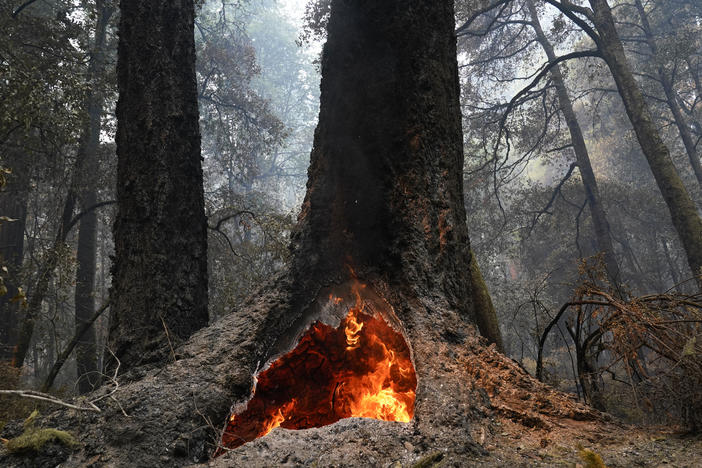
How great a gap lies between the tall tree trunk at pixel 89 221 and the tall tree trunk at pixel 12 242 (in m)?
1.03

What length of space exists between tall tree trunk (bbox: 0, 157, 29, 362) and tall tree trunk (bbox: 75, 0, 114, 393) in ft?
3.38

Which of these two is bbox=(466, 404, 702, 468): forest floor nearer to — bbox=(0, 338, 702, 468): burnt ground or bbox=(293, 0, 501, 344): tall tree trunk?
bbox=(0, 338, 702, 468): burnt ground

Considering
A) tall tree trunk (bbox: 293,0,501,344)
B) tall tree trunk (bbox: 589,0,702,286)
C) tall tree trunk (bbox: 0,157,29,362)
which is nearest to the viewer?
tall tree trunk (bbox: 293,0,501,344)

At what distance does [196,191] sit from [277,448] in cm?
235

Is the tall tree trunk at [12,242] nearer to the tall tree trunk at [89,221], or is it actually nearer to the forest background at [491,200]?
the forest background at [491,200]

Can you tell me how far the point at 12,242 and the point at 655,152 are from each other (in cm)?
1362

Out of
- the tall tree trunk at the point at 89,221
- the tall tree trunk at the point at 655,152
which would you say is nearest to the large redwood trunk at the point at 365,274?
the tall tree trunk at the point at 655,152

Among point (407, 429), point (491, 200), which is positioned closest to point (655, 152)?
point (407, 429)

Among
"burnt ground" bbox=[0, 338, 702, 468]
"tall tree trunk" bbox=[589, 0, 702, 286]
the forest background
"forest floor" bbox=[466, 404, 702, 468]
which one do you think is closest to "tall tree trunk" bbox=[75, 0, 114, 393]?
the forest background

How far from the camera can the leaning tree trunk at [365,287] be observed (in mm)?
2150

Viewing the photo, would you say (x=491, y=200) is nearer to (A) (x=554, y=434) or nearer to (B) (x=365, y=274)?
(B) (x=365, y=274)

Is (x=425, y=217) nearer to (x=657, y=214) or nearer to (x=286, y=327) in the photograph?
(x=286, y=327)

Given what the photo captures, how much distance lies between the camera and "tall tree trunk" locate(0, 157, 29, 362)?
25.9 ft

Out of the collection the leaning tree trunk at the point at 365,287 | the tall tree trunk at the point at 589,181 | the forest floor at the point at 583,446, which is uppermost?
the tall tree trunk at the point at 589,181
